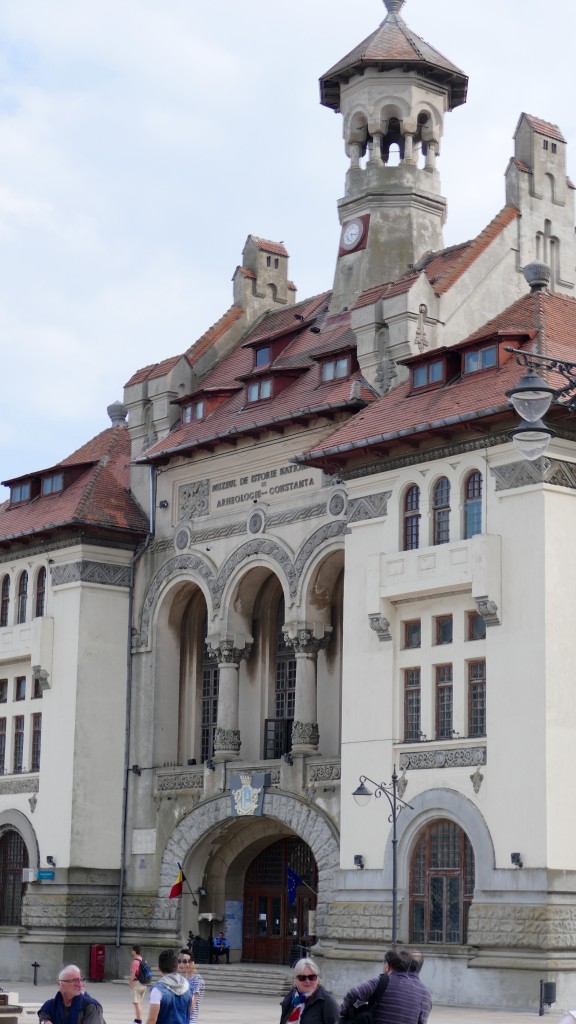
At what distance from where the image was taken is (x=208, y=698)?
47.0 metres

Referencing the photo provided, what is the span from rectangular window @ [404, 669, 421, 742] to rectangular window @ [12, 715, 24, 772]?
50.9 ft

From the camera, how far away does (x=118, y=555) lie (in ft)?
157

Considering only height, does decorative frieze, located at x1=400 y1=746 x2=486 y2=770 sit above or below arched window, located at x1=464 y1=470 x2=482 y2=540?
below

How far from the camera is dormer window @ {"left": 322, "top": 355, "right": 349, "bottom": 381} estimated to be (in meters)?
42.6

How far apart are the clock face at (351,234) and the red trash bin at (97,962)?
65.6ft

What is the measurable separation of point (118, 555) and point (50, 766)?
6.09 meters

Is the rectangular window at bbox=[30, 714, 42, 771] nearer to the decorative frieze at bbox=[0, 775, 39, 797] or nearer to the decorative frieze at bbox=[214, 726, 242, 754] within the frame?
the decorative frieze at bbox=[0, 775, 39, 797]

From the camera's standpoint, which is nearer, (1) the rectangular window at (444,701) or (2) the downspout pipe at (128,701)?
(1) the rectangular window at (444,701)

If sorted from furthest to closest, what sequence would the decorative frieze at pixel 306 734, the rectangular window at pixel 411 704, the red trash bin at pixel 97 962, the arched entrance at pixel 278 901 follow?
1. the red trash bin at pixel 97 962
2. the arched entrance at pixel 278 901
3. the decorative frieze at pixel 306 734
4. the rectangular window at pixel 411 704

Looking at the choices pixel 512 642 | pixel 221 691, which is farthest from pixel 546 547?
pixel 221 691

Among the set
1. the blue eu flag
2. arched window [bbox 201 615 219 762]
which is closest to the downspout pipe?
arched window [bbox 201 615 219 762]

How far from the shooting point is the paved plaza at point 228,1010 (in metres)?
30.9

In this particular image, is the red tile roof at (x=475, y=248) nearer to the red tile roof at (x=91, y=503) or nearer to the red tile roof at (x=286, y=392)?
the red tile roof at (x=286, y=392)

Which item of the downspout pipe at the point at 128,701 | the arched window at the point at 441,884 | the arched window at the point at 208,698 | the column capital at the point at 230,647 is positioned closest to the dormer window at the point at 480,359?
the arched window at the point at 441,884
